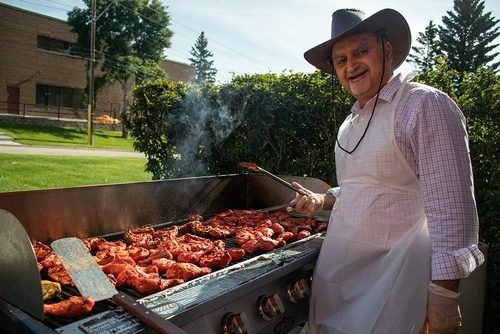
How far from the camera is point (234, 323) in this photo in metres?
1.86

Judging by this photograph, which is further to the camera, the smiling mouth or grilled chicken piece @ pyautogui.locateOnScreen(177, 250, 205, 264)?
grilled chicken piece @ pyautogui.locateOnScreen(177, 250, 205, 264)

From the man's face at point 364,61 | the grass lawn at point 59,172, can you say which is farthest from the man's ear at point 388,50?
the grass lawn at point 59,172

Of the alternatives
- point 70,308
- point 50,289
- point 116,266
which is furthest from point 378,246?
point 50,289

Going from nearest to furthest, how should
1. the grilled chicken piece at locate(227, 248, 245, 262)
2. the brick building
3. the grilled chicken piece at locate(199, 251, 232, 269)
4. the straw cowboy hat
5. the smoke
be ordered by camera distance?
the straw cowboy hat < the grilled chicken piece at locate(199, 251, 232, 269) < the grilled chicken piece at locate(227, 248, 245, 262) < the smoke < the brick building

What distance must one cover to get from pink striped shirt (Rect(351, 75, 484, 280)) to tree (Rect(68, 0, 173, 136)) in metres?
32.4

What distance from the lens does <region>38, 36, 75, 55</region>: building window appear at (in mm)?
32406

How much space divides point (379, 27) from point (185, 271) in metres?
1.80

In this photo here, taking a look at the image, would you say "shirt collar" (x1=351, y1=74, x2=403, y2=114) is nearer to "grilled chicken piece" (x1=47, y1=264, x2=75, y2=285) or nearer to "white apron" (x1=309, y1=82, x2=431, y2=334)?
"white apron" (x1=309, y1=82, x2=431, y2=334)

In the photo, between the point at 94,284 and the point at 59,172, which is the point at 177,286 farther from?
the point at 59,172

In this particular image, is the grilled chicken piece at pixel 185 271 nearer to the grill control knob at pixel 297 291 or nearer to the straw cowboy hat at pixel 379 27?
the grill control knob at pixel 297 291

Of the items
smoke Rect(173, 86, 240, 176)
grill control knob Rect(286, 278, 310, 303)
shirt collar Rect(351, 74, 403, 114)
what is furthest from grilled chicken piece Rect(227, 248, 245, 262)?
smoke Rect(173, 86, 240, 176)

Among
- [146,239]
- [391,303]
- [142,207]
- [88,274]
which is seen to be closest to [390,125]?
[391,303]

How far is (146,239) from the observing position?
9.31 feet

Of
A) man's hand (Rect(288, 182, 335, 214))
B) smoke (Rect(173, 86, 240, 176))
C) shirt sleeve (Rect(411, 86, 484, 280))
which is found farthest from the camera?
smoke (Rect(173, 86, 240, 176))
